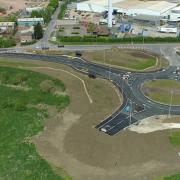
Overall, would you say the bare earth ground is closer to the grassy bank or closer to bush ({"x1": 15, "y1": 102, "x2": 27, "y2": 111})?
bush ({"x1": 15, "y1": 102, "x2": 27, "y2": 111})

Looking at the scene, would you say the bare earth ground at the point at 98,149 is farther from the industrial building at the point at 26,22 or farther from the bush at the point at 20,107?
the industrial building at the point at 26,22

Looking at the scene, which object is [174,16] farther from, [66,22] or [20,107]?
[20,107]

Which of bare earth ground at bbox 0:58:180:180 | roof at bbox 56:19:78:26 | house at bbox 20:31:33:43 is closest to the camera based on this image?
bare earth ground at bbox 0:58:180:180

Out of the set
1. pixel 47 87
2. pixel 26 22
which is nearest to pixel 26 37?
pixel 26 22

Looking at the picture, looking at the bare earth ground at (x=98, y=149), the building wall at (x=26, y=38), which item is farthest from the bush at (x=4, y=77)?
the building wall at (x=26, y=38)

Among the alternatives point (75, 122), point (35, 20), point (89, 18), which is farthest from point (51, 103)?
point (89, 18)

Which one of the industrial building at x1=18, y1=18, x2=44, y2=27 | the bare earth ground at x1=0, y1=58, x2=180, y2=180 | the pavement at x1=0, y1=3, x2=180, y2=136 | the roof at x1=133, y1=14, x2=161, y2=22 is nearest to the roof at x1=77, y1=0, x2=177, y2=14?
the roof at x1=133, y1=14, x2=161, y2=22

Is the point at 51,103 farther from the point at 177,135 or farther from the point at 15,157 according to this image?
the point at 177,135
